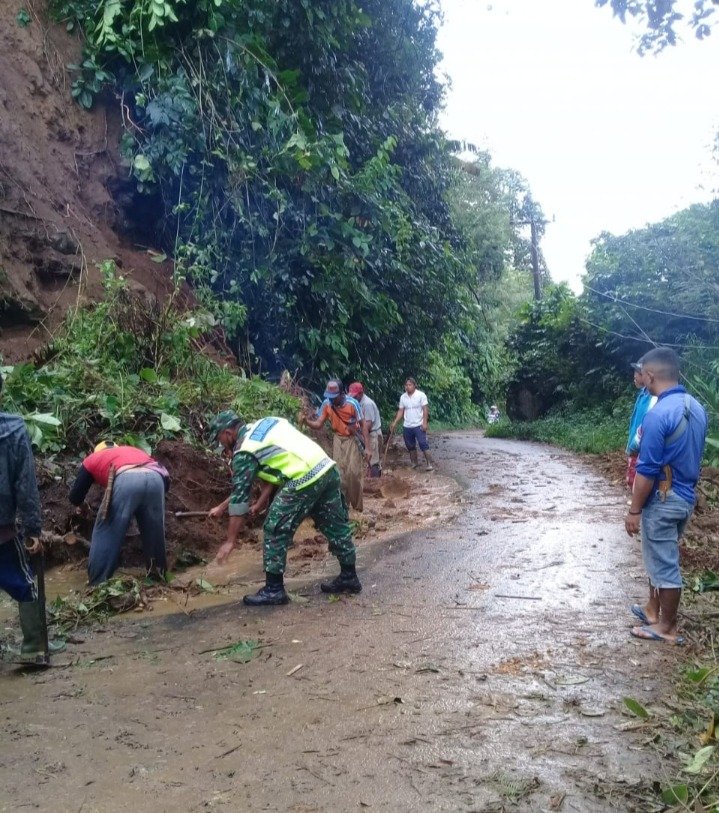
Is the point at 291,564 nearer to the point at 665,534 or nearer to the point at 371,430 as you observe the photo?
the point at 665,534

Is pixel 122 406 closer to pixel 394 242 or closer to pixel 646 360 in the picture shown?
pixel 646 360

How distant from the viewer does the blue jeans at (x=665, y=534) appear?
4965mm

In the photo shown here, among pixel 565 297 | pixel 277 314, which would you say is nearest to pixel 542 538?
pixel 277 314

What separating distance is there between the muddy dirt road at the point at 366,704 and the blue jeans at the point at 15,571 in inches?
20.0

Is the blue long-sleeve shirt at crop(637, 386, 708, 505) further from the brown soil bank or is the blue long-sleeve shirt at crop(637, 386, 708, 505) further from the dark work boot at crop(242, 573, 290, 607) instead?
the brown soil bank

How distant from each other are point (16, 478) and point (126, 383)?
419 centimetres

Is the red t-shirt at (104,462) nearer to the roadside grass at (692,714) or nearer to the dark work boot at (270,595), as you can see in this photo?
the dark work boot at (270,595)

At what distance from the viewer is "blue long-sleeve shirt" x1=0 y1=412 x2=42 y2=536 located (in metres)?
4.71

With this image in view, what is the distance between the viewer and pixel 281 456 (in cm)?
606

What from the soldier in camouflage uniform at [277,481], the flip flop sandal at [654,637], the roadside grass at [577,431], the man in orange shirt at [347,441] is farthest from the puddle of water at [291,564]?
the roadside grass at [577,431]

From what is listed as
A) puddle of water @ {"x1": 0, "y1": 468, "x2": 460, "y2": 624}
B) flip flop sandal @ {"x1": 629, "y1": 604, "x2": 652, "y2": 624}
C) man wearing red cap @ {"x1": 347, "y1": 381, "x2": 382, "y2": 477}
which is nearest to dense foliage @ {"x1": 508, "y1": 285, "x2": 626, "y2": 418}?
man wearing red cap @ {"x1": 347, "y1": 381, "x2": 382, "y2": 477}

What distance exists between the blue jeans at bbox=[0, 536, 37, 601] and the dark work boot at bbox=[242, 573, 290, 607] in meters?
1.74

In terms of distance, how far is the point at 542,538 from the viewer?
330 inches

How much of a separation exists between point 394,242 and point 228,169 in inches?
177
